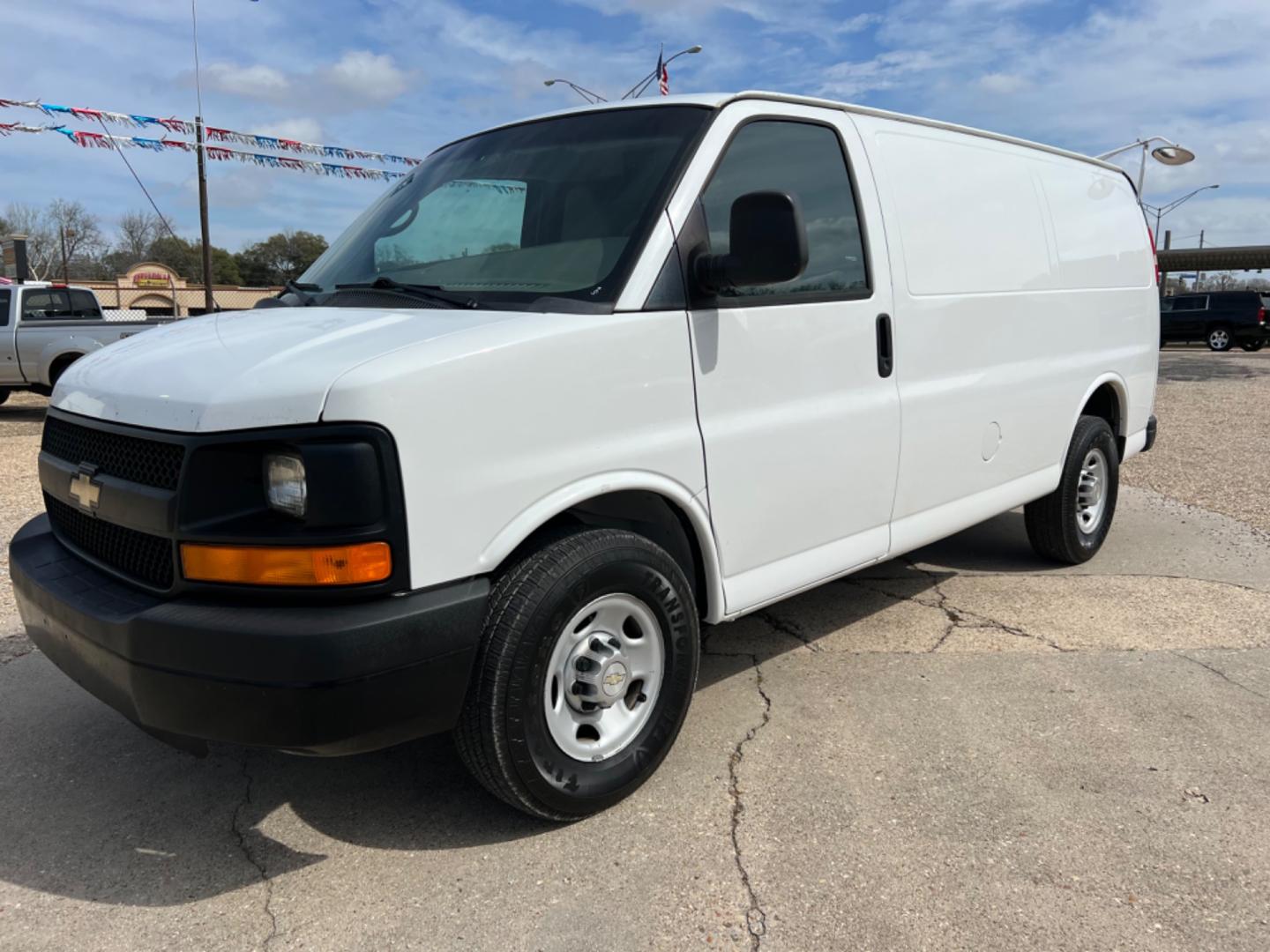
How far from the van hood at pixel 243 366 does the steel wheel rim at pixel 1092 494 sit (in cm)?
393

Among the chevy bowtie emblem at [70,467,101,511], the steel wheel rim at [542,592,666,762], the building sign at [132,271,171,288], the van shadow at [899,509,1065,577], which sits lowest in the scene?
the van shadow at [899,509,1065,577]

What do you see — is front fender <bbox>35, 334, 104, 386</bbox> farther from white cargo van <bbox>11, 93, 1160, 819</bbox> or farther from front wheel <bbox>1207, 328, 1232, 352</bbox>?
front wheel <bbox>1207, 328, 1232, 352</bbox>

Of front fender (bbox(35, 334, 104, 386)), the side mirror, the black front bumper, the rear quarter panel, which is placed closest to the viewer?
the black front bumper

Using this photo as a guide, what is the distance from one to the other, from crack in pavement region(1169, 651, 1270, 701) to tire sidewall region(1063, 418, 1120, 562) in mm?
1212

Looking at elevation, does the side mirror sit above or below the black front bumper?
above

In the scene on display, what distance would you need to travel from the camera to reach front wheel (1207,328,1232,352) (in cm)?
2895

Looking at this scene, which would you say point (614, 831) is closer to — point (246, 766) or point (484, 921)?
point (484, 921)

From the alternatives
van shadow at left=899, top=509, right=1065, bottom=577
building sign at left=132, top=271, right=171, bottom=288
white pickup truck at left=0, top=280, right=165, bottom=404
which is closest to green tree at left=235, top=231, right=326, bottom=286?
building sign at left=132, top=271, right=171, bottom=288

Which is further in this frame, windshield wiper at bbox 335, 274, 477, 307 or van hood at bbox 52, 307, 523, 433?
windshield wiper at bbox 335, 274, 477, 307

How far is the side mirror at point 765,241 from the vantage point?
2.84m

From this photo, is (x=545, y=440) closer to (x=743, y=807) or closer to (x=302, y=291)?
(x=743, y=807)

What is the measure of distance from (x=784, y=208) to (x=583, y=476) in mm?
975

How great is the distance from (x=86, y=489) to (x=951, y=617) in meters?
3.71

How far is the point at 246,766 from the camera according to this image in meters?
3.32
